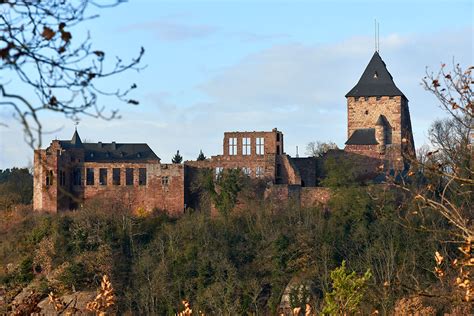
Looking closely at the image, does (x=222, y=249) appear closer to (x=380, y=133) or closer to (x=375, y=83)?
(x=380, y=133)

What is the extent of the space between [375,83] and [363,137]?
3.13 meters

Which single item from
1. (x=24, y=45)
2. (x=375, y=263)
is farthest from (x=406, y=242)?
(x=24, y=45)

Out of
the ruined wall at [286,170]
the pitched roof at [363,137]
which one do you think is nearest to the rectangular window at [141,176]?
the ruined wall at [286,170]

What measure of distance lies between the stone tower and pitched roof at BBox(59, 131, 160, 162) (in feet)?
32.4

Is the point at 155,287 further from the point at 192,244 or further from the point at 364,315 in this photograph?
the point at 364,315

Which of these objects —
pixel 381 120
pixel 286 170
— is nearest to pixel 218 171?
pixel 286 170

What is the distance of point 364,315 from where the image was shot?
98.0 ft

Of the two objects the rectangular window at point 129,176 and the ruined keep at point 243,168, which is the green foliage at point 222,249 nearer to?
the ruined keep at point 243,168

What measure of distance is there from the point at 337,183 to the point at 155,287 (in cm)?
822

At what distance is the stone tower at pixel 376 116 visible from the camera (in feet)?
151

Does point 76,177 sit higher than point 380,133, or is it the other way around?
point 380,133

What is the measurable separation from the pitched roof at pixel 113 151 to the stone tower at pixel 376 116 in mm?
9862

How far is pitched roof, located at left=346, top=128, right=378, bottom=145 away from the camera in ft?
152

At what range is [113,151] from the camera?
51875 millimetres
